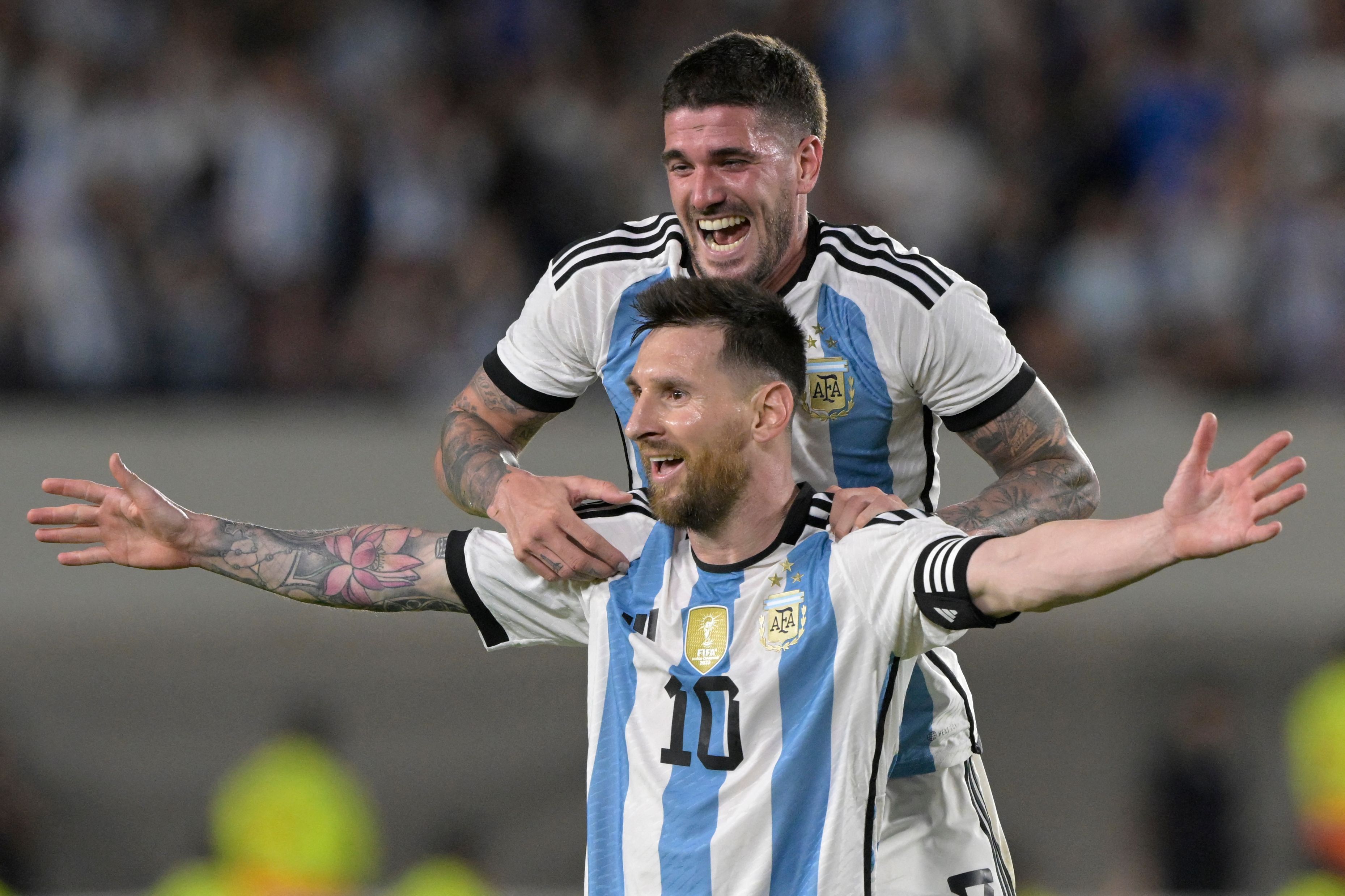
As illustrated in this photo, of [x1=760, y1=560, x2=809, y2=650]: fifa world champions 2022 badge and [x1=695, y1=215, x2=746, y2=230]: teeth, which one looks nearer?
[x1=760, y1=560, x2=809, y2=650]: fifa world champions 2022 badge

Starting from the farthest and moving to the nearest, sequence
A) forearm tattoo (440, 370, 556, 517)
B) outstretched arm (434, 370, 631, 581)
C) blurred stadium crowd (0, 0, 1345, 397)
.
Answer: blurred stadium crowd (0, 0, 1345, 397)
forearm tattoo (440, 370, 556, 517)
outstretched arm (434, 370, 631, 581)

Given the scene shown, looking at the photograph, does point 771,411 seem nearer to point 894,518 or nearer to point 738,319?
point 738,319

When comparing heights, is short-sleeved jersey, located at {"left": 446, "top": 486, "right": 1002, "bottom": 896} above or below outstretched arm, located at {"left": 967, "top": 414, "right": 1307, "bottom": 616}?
below

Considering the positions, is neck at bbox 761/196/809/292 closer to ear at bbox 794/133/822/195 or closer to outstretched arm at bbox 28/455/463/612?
ear at bbox 794/133/822/195

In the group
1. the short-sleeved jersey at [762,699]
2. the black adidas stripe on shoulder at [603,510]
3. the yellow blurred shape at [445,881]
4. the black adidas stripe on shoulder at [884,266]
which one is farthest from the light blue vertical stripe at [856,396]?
the yellow blurred shape at [445,881]

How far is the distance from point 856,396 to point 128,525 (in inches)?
66.9

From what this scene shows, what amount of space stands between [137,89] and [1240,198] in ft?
20.2

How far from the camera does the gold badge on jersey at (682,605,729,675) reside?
3693 mm

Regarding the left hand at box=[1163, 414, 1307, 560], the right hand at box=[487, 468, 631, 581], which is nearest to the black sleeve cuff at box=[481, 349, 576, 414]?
the right hand at box=[487, 468, 631, 581]

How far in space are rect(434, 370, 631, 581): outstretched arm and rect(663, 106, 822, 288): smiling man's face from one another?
645mm

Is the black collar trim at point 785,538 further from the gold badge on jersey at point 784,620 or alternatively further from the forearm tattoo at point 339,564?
the forearm tattoo at point 339,564

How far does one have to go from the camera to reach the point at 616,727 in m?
3.77

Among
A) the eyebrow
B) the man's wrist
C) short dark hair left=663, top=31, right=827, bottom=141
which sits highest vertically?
short dark hair left=663, top=31, right=827, bottom=141

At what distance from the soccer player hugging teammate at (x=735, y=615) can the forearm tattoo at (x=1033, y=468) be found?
593 millimetres
